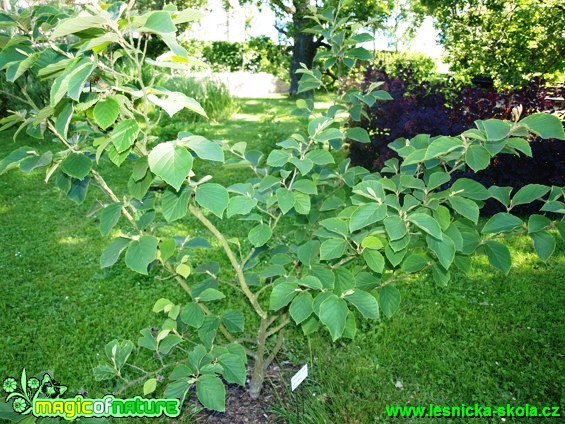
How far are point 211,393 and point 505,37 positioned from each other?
18.9 feet

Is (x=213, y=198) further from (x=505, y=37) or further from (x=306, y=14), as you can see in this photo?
(x=306, y=14)

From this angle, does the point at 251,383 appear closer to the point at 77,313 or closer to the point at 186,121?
the point at 77,313

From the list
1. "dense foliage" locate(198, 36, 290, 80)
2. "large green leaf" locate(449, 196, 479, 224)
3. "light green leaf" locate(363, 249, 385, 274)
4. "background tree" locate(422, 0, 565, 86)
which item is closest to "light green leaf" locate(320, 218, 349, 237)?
"light green leaf" locate(363, 249, 385, 274)

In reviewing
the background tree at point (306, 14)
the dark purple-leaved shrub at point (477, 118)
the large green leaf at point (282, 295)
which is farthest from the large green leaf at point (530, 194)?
the background tree at point (306, 14)

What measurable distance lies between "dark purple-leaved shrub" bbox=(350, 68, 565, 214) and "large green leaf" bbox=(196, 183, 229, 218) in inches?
128

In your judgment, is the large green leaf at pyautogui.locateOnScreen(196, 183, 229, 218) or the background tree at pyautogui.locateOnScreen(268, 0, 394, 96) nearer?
the large green leaf at pyautogui.locateOnScreen(196, 183, 229, 218)

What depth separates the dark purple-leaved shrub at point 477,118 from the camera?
4406mm

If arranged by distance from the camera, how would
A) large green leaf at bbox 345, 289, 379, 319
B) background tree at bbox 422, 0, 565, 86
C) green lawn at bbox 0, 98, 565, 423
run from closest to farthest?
large green leaf at bbox 345, 289, 379, 319, green lawn at bbox 0, 98, 565, 423, background tree at bbox 422, 0, 565, 86

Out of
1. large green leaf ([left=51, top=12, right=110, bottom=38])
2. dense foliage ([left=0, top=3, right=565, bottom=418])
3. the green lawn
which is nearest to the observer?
large green leaf ([left=51, top=12, right=110, bottom=38])

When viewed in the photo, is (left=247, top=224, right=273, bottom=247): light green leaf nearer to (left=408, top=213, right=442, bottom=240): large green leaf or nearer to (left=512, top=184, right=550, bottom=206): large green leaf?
(left=408, top=213, right=442, bottom=240): large green leaf

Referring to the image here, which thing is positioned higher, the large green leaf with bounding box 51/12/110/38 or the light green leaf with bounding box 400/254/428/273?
the large green leaf with bounding box 51/12/110/38

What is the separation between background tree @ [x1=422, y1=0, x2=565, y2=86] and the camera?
16.6ft

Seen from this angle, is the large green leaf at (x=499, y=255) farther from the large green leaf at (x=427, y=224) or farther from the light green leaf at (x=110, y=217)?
the light green leaf at (x=110, y=217)

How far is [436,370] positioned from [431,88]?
3.82 metres
